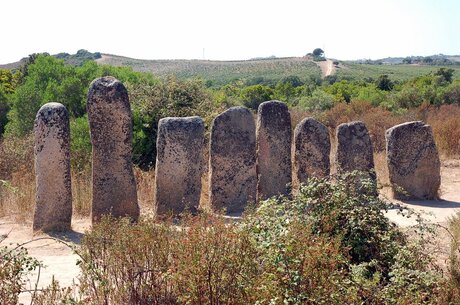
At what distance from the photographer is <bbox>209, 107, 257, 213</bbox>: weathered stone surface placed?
35.9 ft

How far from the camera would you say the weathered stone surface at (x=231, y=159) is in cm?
1093

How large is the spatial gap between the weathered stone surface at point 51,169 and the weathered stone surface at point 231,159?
2.83 m

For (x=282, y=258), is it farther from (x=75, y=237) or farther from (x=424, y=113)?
(x=424, y=113)

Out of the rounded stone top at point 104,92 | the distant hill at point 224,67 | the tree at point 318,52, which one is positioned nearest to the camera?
the rounded stone top at point 104,92

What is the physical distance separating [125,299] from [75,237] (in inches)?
163

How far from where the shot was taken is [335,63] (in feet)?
230

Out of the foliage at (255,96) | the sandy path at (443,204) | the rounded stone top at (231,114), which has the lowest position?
the sandy path at (443,204)

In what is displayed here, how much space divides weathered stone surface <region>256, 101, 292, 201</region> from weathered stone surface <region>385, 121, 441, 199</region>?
2.42 metres

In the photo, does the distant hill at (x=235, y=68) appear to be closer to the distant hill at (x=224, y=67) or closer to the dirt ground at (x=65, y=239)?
the distant hill at (x=224, y=67)

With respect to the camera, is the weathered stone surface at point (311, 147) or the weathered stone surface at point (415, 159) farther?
the weathered stone surface at point (415, 159)

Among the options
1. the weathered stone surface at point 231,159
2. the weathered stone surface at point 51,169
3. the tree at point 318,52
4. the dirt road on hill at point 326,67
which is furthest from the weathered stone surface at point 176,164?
the tree at point 318,52

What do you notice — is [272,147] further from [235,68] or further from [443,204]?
[235,68]

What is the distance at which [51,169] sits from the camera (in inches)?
364

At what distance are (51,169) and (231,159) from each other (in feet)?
11.0
